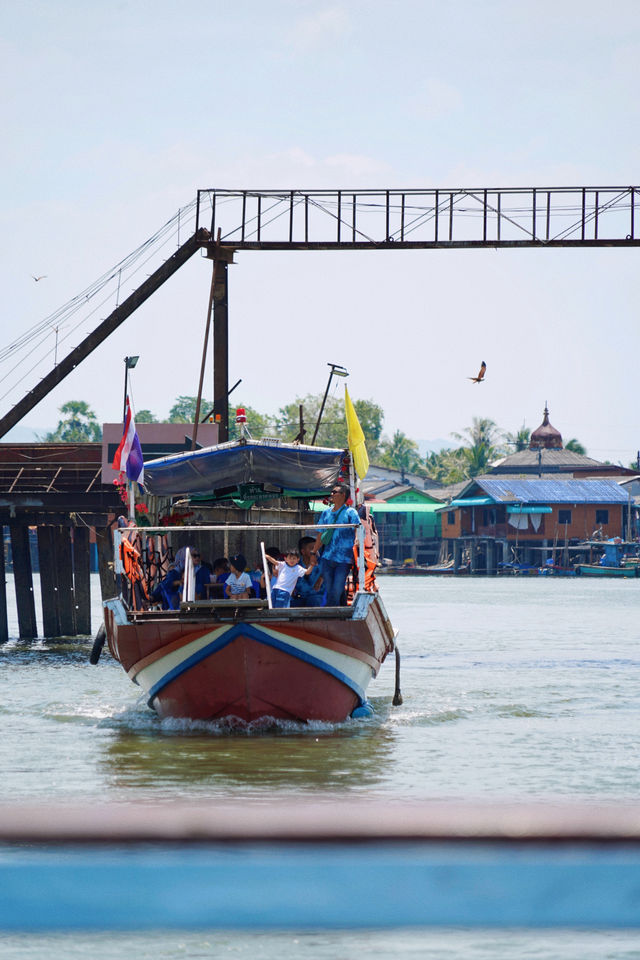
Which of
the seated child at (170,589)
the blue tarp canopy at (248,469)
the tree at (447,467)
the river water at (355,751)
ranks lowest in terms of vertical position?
the river water at (355,751)

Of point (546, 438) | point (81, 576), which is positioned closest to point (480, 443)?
point (546, 438)

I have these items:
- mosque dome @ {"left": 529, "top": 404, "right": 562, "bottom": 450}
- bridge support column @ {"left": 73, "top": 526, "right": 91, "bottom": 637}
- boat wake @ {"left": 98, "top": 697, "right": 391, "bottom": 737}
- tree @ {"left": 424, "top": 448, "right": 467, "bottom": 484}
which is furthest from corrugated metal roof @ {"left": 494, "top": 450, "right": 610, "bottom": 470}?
boat wake @ {"left": 98, "top": 697, "right": 391, "bottom": 737}

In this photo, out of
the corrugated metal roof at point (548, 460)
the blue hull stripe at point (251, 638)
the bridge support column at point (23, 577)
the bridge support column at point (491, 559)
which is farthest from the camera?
the corrugated metal roof at point (548, 460)

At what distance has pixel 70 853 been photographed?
73.1 inches

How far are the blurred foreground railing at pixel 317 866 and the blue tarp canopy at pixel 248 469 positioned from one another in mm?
12852

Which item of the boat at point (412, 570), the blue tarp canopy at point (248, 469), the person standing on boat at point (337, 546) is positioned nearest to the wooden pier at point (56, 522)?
the blue tarp canopy at point (248, 469)

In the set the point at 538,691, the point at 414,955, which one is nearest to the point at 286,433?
the point at 538,691

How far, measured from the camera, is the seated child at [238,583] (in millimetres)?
14422

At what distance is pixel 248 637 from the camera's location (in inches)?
523

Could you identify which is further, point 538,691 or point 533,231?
point 533,231

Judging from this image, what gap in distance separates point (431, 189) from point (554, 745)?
644 inches

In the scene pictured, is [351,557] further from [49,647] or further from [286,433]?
[286,433]

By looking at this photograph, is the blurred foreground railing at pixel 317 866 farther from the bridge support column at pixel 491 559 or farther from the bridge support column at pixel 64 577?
the bridge support column at pixel 491 559

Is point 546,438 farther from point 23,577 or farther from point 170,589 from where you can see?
point 170,589
